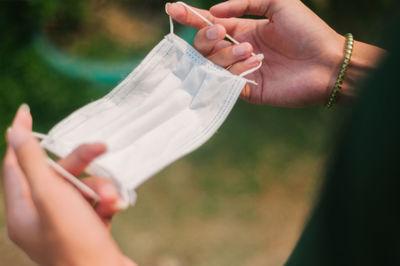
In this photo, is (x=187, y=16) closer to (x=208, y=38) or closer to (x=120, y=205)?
(x=208, y=38)

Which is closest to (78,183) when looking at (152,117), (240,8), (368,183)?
(152,117)

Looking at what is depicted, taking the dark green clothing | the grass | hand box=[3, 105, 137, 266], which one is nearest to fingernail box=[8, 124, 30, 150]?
hand box=[3, 105, 137, 266]

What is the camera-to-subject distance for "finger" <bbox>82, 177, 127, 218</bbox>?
74 centimetres

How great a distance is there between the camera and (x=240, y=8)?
115 cm

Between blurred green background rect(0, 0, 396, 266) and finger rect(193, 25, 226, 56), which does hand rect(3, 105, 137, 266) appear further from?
blurred green background rect(0, 0, 396, 266)

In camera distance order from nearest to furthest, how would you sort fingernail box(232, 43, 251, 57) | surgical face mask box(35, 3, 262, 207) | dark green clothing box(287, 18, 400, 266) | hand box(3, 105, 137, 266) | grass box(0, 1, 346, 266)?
dark green clothing box(287, 18, 400, 266) → hand box(3, 105, 137, 266) → surgical face mask box(35, 3, 262, 207) → fingernail box(232, 43, 251, 57) → grass box(0, 1, 346, 266)

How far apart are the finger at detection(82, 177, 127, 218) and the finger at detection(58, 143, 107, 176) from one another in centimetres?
4

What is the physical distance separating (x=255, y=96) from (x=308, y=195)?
1.00m

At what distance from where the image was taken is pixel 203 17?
1.14 m

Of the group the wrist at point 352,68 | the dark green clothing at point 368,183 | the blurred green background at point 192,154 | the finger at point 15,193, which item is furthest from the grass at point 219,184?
the dark green clothing at point 368,183

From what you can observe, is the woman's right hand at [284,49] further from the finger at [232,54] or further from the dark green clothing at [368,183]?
the dark green clothing at [368,183]

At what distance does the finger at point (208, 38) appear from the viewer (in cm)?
109

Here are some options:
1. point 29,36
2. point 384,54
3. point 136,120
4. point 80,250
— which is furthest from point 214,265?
point 29,36

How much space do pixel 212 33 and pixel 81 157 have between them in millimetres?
537
